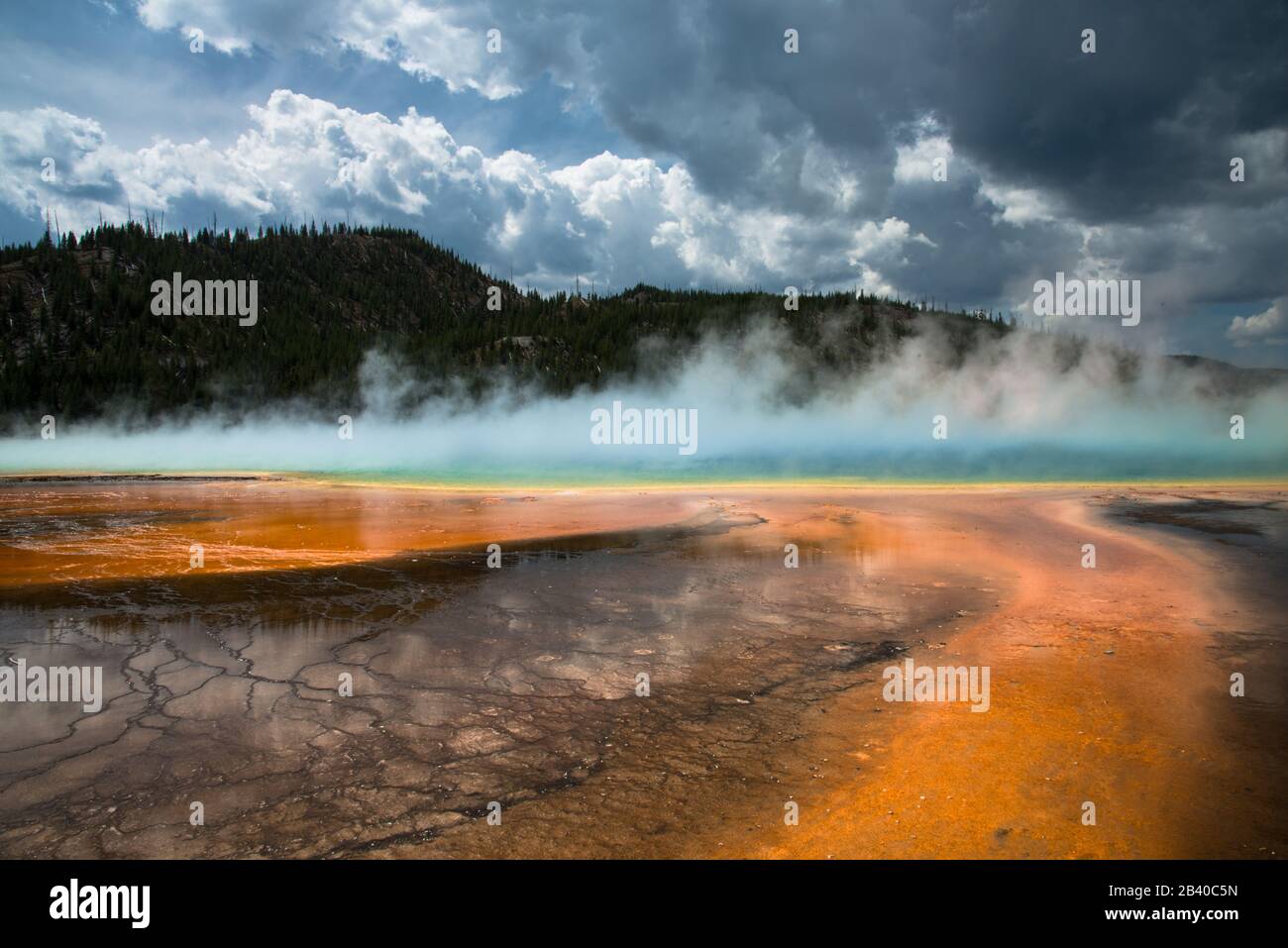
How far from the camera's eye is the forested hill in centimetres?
7912

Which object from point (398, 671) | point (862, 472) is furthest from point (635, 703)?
point (862, 472)

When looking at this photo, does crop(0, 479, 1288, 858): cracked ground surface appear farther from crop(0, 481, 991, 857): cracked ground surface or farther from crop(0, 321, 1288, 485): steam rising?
crop(0, 321, 1288, 485): steam rising

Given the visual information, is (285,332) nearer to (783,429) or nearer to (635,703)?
(783,429)

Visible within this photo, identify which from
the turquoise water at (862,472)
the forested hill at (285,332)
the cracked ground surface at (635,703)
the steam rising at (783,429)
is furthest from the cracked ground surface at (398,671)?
the forested hill at (285,332)

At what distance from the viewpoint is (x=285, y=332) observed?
101250 mm

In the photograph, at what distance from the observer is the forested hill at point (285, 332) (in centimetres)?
7912

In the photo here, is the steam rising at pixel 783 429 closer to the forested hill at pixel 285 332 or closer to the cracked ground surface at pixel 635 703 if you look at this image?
the forested hill at pixel 285 332

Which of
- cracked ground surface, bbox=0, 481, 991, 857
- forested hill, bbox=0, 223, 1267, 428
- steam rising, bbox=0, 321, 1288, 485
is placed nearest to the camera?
cracked ground surface, bbox=0, 481, 991, 857

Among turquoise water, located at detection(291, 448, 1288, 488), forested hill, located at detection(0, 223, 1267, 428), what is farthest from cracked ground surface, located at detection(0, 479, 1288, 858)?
forested hill, located at detection(0, 223, 1267, 428)

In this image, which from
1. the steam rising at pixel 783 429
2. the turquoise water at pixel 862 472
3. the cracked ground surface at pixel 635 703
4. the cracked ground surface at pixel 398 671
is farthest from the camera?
the steam rising at pixel 783 429

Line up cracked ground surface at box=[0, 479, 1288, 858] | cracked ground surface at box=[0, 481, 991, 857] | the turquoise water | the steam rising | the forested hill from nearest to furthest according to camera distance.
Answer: cracked ground surface at box=[0, 479, 1288, 858] → cracked ground surface at box=[0, 481, 991, 857] → the turquoise water → the steam rising → the forested hill

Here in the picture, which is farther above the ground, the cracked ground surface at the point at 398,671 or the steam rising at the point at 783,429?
the steam rising at the point at 783,429
